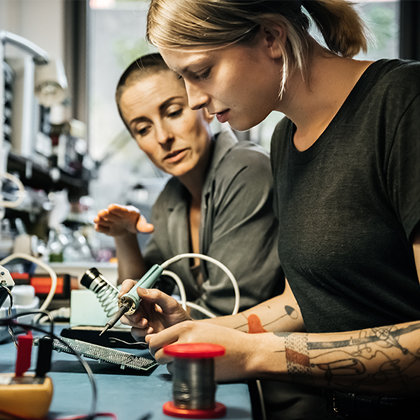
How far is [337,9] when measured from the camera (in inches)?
35.3

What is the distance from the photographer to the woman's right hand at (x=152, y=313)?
0.84 meters

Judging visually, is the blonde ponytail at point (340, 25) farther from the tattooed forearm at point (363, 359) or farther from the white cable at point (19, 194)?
the white cable at point (19, 194)

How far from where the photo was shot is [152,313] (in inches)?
36.4

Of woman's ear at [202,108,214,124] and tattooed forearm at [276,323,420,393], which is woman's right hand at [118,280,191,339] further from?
woman's ear at [202,108,214,124]

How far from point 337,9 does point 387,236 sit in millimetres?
476

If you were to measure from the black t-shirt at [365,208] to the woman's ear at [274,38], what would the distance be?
0.51 ft

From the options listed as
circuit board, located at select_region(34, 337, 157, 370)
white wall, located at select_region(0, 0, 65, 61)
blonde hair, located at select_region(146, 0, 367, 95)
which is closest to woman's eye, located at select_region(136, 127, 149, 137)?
blonde hair, located at select_region(146, 0, 367, 95)

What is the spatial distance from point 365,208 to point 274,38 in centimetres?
35

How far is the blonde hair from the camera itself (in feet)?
2.60

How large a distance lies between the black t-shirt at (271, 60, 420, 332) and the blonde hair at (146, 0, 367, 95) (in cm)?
15

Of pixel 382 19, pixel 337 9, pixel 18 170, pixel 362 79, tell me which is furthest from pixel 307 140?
pixel 382 19

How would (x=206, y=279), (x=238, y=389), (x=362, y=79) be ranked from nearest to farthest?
(x=238, y=389) < (x=362, y=79) < (x=206, y=279)

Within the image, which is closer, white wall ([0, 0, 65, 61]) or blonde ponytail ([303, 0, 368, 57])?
blonde ponytail ([303, 0, 368, 57])

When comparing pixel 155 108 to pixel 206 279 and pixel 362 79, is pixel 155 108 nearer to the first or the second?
pixel 206 279
